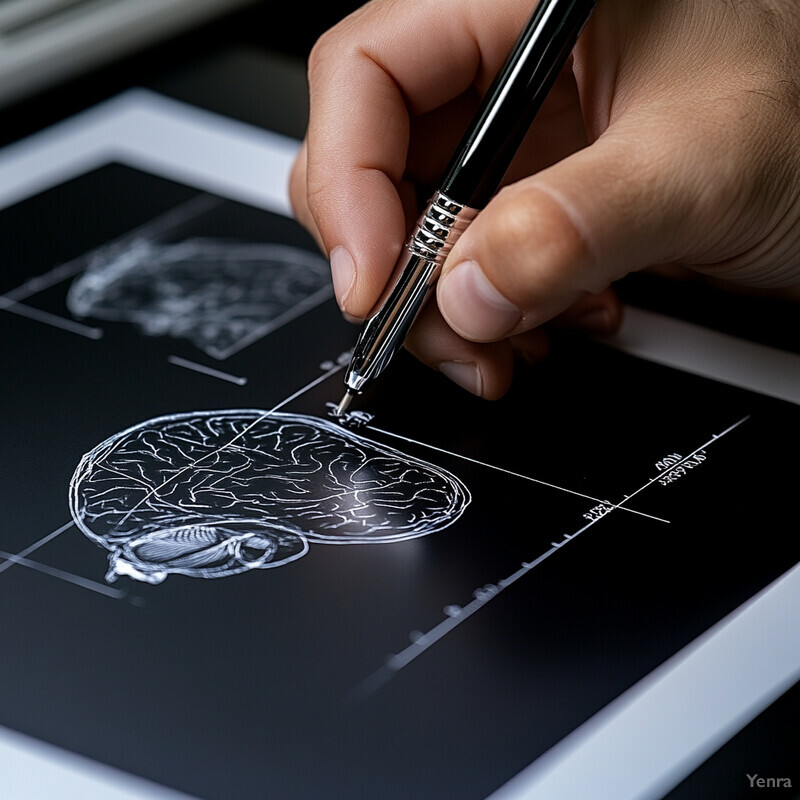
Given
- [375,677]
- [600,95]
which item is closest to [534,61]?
[600,95]

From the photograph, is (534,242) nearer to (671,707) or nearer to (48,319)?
(671,707)

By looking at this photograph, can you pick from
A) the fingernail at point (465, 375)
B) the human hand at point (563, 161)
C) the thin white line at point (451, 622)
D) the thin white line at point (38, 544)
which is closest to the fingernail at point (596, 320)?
the human hand at point (563, 161)

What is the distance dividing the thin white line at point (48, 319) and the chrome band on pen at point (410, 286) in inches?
7.2

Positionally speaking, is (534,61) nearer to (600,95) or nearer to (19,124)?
(600,95)

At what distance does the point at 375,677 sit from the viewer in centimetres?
53

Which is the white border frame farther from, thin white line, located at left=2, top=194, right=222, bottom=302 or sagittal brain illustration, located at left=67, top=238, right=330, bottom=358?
thin white line, located at left=2, top=194, right=222, bottom=302

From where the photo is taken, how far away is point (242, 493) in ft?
2.09

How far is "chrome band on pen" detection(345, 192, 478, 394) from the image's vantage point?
2.15ft

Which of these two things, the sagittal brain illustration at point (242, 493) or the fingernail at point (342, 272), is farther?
the fingernail at point (342, 272)

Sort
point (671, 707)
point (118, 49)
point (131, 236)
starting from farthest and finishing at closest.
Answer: point (118, 49)
point (131, 236)
point (671, 707)

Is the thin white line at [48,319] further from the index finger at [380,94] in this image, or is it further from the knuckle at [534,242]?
the knuckle at [534,242]

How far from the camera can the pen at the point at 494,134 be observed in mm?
629

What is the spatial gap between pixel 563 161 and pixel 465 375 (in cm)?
17

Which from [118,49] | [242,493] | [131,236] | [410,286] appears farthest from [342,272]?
[118,49]
